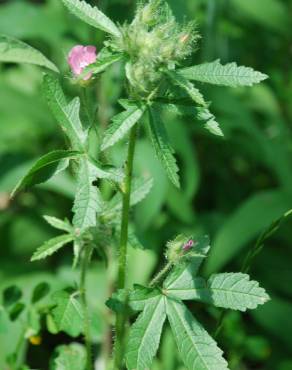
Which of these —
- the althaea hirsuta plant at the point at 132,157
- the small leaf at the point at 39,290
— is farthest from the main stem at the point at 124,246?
the small leaf at the point at 39,290

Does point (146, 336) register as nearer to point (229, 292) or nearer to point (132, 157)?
point (229, 292)

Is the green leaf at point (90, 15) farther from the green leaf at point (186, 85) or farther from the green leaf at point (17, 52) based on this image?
the green leaf at point (17, 52)

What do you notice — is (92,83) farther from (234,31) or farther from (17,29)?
(234,31)

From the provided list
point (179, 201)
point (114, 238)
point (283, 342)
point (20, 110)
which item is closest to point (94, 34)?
point (20, 110)

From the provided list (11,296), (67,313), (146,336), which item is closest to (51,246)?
(67,313)

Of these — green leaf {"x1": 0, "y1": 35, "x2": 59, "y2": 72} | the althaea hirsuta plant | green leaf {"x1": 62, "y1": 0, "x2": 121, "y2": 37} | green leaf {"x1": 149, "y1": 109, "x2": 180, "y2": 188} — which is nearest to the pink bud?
the althaea hirsuta plant

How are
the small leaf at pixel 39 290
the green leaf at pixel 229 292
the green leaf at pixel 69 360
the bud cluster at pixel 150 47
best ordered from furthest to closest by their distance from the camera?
the small leaf at pixel 39 290 < the green leaf at pixel 69 360 < the green leaf at pixel 229 292 < the bud cluster at pixel 150 47

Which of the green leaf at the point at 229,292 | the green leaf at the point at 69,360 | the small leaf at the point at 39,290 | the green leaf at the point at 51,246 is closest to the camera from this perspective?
the green leaf at the point at 229,292

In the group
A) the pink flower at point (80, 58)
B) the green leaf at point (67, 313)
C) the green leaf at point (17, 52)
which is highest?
the green leaf at point (17, 52)
